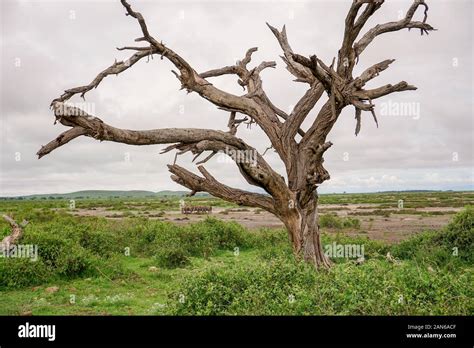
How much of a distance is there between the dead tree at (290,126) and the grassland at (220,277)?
1.43 metres

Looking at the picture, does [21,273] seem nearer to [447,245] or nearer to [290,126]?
[290,126]

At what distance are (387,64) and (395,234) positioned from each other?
18152 mm

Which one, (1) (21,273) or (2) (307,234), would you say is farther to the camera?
(1) (21,273)

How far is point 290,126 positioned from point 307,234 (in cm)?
267

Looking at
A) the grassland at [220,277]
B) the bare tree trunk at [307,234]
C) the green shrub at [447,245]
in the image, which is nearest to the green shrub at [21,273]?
the grassland at [220,277]

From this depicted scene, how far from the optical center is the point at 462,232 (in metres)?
16.3

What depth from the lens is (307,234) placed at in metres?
10.9

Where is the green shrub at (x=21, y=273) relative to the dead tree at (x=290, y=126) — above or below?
below

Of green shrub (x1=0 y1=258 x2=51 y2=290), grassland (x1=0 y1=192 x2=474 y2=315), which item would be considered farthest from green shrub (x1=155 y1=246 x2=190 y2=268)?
green shrub (x1=0 y1=258 x2=51 y2=290)

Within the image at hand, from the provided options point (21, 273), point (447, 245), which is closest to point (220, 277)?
point (21, 273)

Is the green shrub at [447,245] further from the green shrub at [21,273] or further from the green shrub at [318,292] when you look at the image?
the green shrub at [21,273]

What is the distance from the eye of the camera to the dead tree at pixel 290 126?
9.88m
